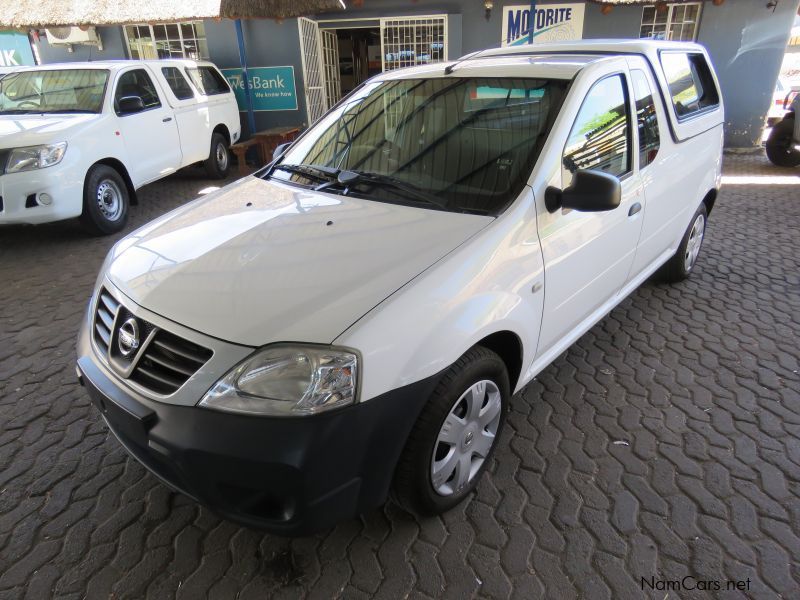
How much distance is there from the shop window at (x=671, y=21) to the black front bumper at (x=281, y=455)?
10424 mm

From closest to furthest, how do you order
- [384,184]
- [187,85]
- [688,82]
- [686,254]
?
[384,184] → [688,82] → [686,254] → [187,85]

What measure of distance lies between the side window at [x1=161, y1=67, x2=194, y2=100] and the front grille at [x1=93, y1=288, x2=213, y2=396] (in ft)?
21.4

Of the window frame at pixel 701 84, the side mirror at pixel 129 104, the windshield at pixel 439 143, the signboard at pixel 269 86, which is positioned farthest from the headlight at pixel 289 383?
the signboard at pixel 269 86

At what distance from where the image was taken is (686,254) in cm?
434

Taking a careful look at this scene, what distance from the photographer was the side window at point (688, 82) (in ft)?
11.5

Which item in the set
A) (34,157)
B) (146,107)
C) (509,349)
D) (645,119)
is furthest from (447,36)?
(509,349)

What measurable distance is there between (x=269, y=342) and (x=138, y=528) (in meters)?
1.23

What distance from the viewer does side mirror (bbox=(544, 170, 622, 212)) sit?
7.09 ft

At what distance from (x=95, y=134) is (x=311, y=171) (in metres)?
4.08

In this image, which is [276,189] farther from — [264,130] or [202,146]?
[264,130]

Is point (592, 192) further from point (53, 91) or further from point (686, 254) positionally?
point (53, 91)

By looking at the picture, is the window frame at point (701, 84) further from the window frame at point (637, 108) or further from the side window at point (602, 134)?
the side window at point (602, 134)


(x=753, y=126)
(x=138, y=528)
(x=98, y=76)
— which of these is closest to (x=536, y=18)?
(x=753, y=126)

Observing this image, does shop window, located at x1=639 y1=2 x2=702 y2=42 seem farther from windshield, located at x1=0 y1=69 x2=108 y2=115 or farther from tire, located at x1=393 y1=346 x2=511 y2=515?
tire, located at x1=393 y1=346 x2=511 y2=515
